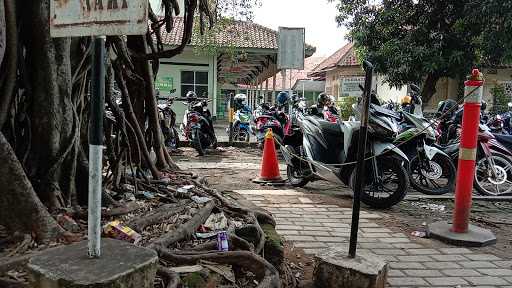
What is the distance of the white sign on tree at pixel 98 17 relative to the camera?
6.34 feet

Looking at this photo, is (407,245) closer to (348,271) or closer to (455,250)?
(455,250)

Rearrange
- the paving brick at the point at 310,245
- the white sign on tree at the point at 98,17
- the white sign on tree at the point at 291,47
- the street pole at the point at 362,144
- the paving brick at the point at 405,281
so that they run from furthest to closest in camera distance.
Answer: the white sign on tree at the point at 291,47
the paving brick at the point at 310,245
the paving brick at the point at 405,281
the street pole at the point at 362,144
the white sign on tree at the point at 98,17

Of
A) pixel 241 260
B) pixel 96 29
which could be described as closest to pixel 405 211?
pixel 241 260

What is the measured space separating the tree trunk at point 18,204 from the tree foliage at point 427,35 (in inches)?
474

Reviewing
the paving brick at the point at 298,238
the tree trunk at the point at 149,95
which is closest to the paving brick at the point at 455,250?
the paving brick at the point at 298,238

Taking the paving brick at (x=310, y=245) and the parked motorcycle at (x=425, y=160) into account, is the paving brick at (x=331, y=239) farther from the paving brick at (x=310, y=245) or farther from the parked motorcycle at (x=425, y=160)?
the parked motorcycle at (x=425, y=160)

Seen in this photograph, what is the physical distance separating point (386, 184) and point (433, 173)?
1.04 metres

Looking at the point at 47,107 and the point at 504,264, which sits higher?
the point at 47,107

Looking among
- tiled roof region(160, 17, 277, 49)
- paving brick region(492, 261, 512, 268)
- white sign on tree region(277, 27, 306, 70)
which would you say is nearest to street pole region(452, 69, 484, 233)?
paving brick region(492, 261, 512, 268)

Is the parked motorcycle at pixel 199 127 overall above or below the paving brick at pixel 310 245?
above

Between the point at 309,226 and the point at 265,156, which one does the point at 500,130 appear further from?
the point at 309,226

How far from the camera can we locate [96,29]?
6.59 ft

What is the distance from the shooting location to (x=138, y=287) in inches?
82.0

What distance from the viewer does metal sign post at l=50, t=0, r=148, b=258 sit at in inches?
76.7
